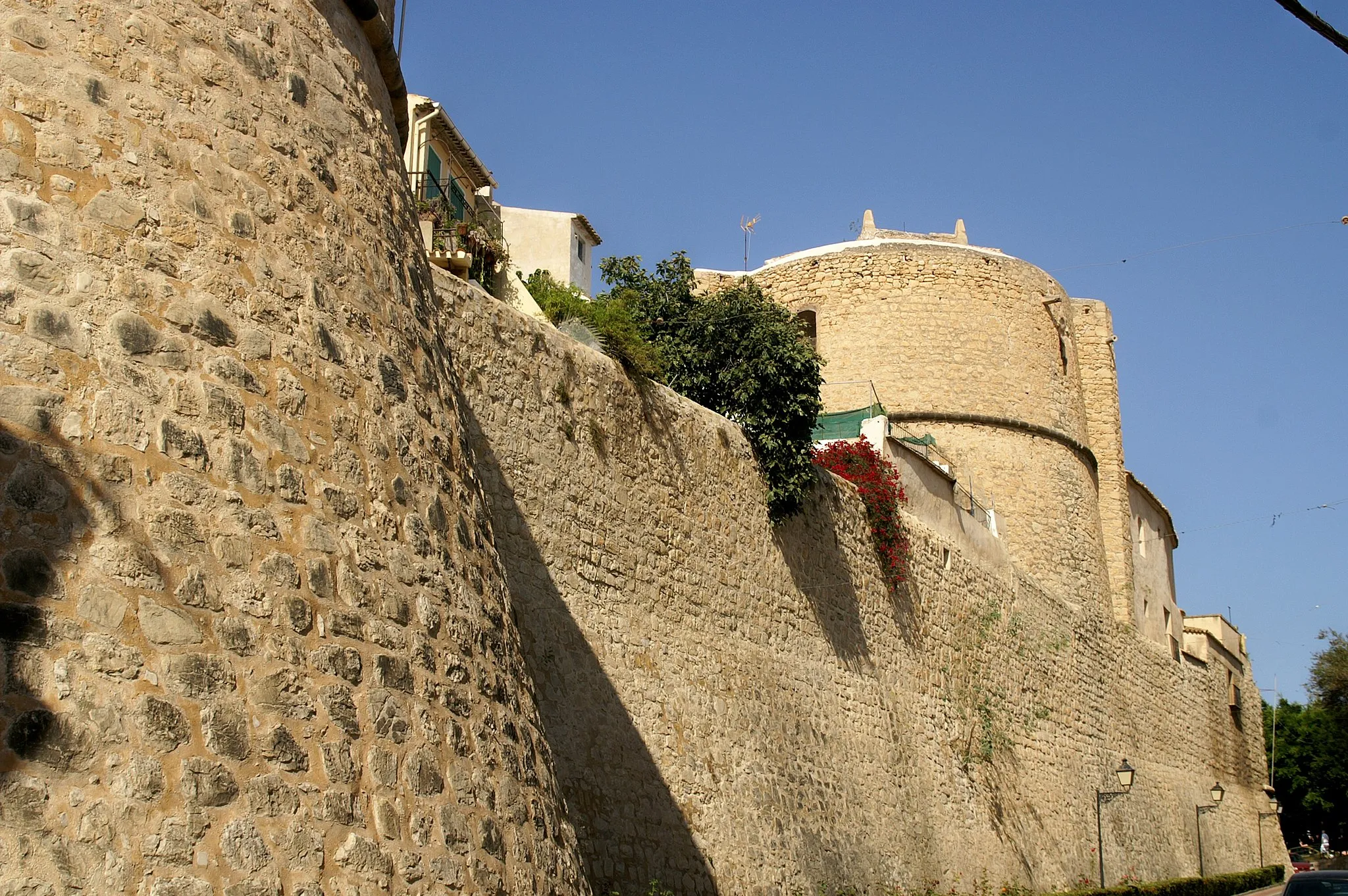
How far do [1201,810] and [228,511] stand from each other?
86.5 ft

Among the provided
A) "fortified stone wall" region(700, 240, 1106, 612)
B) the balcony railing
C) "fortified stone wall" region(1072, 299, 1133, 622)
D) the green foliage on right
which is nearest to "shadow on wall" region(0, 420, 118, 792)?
the balcony railing

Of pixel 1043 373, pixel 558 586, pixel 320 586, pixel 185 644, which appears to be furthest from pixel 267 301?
pixel 1043 373

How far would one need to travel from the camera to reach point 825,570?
44.4 ft

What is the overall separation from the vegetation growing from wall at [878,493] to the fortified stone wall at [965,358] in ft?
20.4

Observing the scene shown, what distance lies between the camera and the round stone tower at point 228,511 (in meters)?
3.44

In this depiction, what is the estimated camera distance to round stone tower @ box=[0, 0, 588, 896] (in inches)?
135

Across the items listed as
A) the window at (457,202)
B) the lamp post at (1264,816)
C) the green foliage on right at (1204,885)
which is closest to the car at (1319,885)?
the green foliage on right at (1204,885)

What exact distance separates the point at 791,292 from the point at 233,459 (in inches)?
747

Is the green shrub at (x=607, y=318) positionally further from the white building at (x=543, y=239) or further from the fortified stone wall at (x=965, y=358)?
the fortified stone wall at (x=965, y=358)

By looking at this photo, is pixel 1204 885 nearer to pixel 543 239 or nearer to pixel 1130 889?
pixel 1130 889

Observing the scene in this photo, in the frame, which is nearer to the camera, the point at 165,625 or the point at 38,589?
the point at 38,589

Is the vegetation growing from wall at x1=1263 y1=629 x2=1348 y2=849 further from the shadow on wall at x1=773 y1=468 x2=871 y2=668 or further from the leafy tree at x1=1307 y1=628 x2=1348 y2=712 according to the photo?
the shadow on wall at x1=773 y1=468 x2=871 y2=668

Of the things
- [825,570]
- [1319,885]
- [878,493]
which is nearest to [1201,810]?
[878,493]

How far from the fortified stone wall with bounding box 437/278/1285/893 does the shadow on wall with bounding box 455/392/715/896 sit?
0.8 inches
